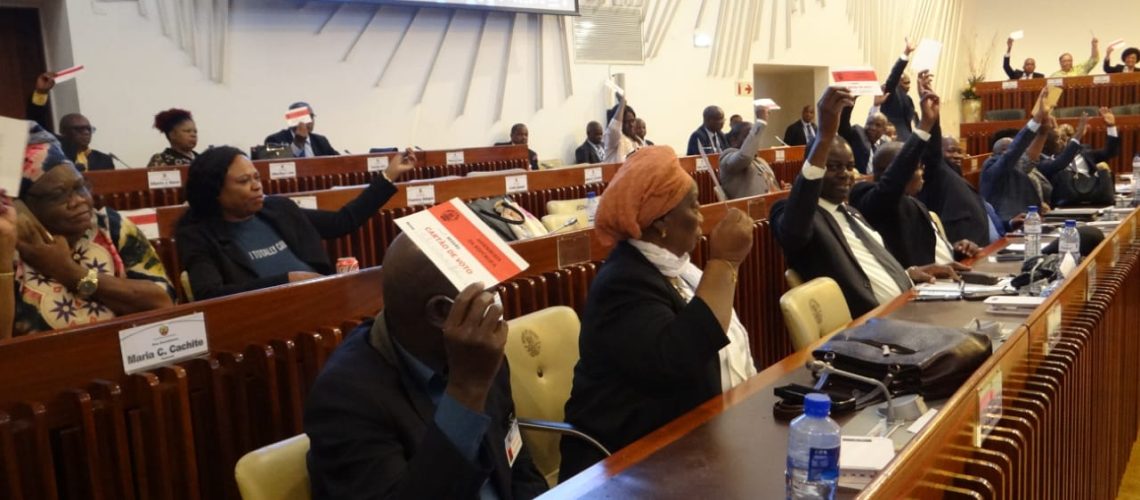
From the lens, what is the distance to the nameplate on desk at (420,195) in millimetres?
4910

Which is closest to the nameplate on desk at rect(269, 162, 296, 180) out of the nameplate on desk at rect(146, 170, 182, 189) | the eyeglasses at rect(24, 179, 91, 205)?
the nameplate on desk at rect(146, 170, 182, 189)

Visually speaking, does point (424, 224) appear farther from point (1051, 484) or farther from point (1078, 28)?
point (1078, 28)

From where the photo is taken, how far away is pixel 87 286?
7.54 ft

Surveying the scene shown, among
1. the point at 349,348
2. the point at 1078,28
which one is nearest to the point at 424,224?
the point at 349,348

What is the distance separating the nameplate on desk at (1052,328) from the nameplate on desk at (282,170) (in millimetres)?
4902

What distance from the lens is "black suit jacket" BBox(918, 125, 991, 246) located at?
4.61 metres

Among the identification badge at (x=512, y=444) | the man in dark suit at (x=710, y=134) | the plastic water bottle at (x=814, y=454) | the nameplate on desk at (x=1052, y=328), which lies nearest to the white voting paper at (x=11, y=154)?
the identification badge at (x=512, y=444)

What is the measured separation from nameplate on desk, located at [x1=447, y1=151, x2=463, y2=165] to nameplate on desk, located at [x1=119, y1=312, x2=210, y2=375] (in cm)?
535

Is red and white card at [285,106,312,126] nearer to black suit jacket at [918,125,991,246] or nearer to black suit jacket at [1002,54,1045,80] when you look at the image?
black suit jacket at [918,125,991,246]

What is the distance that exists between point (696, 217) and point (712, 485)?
843 mm

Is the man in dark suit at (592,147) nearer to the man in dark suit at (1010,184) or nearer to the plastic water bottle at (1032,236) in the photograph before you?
the man in dark suit at (1010,184)

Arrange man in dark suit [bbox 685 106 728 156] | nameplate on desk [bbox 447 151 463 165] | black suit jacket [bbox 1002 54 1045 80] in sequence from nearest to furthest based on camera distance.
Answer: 1. nameplate on desk [bbox 447 151 463 165]
2. man in dark suit [bbox 685 106 728 156]
3. black suit jacket [bbox 1002 54 1045 80]

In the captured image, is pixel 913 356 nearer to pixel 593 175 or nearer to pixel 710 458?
pixel 710 458

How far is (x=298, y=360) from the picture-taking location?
241 centimetres
